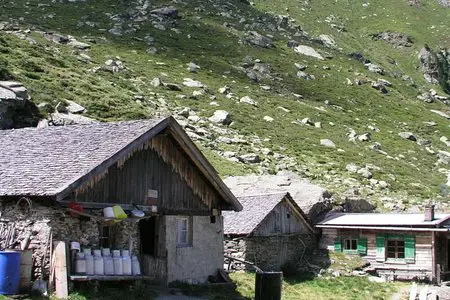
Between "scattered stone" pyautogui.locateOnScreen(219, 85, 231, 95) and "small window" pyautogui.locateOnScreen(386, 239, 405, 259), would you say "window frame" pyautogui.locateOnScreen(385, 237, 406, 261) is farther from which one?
"scattered stone" pyautogui.locateOnScreen(219, 85, 231, 95)

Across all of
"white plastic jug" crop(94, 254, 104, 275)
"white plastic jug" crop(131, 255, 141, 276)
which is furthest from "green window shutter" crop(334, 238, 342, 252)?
"white plastic jug" crop(94, 254, 104, 275)

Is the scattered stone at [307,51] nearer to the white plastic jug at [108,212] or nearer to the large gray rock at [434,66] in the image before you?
the large gray rock at [434,66]

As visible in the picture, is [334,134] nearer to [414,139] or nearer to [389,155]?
[389,155]

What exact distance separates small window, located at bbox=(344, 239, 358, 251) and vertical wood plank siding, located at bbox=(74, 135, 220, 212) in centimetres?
1413

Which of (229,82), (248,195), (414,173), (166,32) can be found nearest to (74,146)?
(248,195)

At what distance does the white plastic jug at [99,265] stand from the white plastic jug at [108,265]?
0.44ft

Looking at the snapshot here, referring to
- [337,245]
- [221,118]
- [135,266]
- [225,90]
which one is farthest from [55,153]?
[225,90]

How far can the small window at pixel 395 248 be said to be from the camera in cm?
3591

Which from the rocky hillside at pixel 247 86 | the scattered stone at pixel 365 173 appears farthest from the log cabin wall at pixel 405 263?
the scattered stone at pixel 365 173

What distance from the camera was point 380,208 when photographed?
4991 centimetres

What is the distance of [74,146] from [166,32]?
9727cm

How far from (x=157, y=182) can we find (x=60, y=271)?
18.5 ft

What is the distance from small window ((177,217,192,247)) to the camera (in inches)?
973

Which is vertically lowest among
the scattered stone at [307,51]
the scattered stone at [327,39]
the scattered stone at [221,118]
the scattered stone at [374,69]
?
the scattered stone at [221,118]
